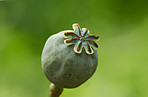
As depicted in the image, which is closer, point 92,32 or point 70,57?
point 70,57

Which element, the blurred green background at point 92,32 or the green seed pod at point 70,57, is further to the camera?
the blurred green background at point 92,32

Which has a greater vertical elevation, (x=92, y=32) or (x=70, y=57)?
(x=70, y=57)

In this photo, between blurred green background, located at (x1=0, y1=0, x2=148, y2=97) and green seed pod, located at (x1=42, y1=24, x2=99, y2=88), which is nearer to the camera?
green seed pod, located at (x1=42, y1=24, x2=99, y2=88)
